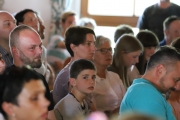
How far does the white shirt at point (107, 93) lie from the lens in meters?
2.68

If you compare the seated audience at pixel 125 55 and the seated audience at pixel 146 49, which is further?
the seated audience at pixel 146 49

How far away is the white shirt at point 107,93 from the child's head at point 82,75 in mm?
322

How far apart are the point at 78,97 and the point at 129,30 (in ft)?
5.68

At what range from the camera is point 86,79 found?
91.4 inches

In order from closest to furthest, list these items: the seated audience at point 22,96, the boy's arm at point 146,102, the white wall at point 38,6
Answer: the seated audience at point 22,96 < the boy's arm at point 146,102 < the white wall at point 38,6

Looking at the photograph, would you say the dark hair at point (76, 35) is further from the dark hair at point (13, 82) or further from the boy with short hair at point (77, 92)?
the dark hair at point (13, 82)

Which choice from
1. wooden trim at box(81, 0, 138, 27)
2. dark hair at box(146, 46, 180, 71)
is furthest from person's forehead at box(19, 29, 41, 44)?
wooden trim at box(81, 0, 138, 27)

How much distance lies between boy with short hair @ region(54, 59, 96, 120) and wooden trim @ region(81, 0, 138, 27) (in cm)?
276

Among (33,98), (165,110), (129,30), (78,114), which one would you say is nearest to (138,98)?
(165,110)

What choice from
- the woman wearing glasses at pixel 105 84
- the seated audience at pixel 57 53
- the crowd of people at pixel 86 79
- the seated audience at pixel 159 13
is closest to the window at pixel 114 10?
the seated audience at pixel 159 13

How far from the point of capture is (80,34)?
2.62 m

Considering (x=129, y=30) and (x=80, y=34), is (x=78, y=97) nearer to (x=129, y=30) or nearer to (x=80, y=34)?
(x=80, y=34)

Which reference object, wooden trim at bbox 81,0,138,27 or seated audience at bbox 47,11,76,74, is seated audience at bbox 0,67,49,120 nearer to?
seated audience at bbox 47,11,76,74

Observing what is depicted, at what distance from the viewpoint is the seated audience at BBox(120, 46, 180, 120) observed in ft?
6.15
